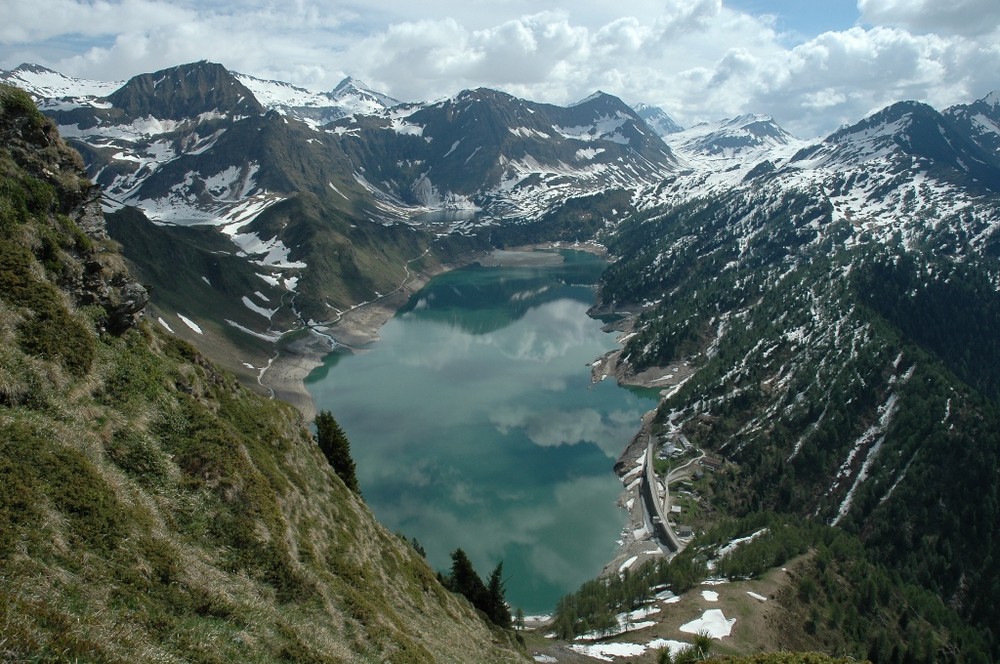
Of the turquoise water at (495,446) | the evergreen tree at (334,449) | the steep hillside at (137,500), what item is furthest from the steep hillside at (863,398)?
the steep hillside at (137,500)

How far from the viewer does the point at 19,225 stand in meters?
30.0

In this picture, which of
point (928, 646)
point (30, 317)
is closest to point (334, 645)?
point (30, 317)

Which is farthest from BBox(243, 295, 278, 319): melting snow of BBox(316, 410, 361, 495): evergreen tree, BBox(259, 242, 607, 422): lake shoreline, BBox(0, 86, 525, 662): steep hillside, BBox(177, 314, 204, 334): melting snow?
BBox(0, 86, 525, 662): steep hillside

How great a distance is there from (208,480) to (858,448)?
341 feet

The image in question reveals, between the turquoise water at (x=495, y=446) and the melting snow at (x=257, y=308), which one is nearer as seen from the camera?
the turquoise water at (x=495, y=446)

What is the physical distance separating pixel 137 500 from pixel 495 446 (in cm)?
8284

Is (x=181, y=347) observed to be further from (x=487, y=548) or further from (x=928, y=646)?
(x=928, y=646)

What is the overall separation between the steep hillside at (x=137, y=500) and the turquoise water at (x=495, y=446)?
1469 inches

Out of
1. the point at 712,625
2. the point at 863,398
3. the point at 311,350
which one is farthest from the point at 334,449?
the point at 311,350

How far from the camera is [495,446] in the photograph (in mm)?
104875

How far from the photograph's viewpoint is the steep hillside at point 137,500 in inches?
727

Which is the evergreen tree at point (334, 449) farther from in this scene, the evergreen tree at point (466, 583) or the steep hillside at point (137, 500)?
the steep hillside at point (137, 500)

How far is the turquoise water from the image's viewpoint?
7906 cm

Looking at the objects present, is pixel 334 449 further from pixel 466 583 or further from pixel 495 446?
pixel 495 446
